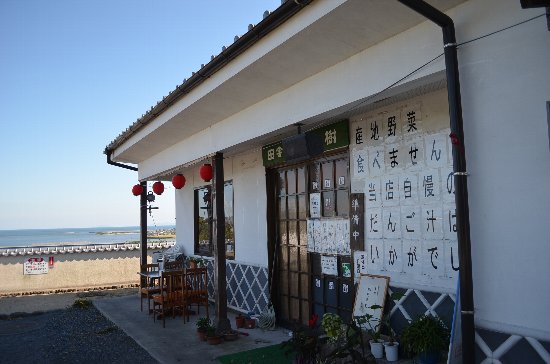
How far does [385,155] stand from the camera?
563cm

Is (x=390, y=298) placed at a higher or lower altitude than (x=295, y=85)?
lower

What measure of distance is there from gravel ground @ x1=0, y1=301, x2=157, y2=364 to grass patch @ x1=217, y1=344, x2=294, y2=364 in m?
1.20

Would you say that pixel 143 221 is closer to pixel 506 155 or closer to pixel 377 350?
pixel 377 350

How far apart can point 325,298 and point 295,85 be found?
135 inches

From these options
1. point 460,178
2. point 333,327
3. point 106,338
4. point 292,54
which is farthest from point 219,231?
point 460,178

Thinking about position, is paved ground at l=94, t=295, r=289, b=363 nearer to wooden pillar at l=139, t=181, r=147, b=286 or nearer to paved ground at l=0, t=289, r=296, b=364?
paved ground at l=0, t=289, r=296, b=364

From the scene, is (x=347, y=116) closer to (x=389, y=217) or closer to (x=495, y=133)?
(x=389, y=217)

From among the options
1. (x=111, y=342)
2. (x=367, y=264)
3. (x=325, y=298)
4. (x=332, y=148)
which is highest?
(x=332, y=148)

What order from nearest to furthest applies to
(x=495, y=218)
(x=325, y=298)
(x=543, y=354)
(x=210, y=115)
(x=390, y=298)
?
(x=543, y=354), (x=495, y=218), (x=390, y=298), (x=325, y=298), (x=210, y=115)

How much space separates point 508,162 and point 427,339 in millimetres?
1983

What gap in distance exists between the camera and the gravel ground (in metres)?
6.80

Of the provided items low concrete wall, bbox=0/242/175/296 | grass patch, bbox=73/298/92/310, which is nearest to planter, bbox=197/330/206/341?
grass patch, bbox=73/298/92/310

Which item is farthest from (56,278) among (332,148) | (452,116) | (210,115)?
(452,116)

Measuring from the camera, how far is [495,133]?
3314 mm
